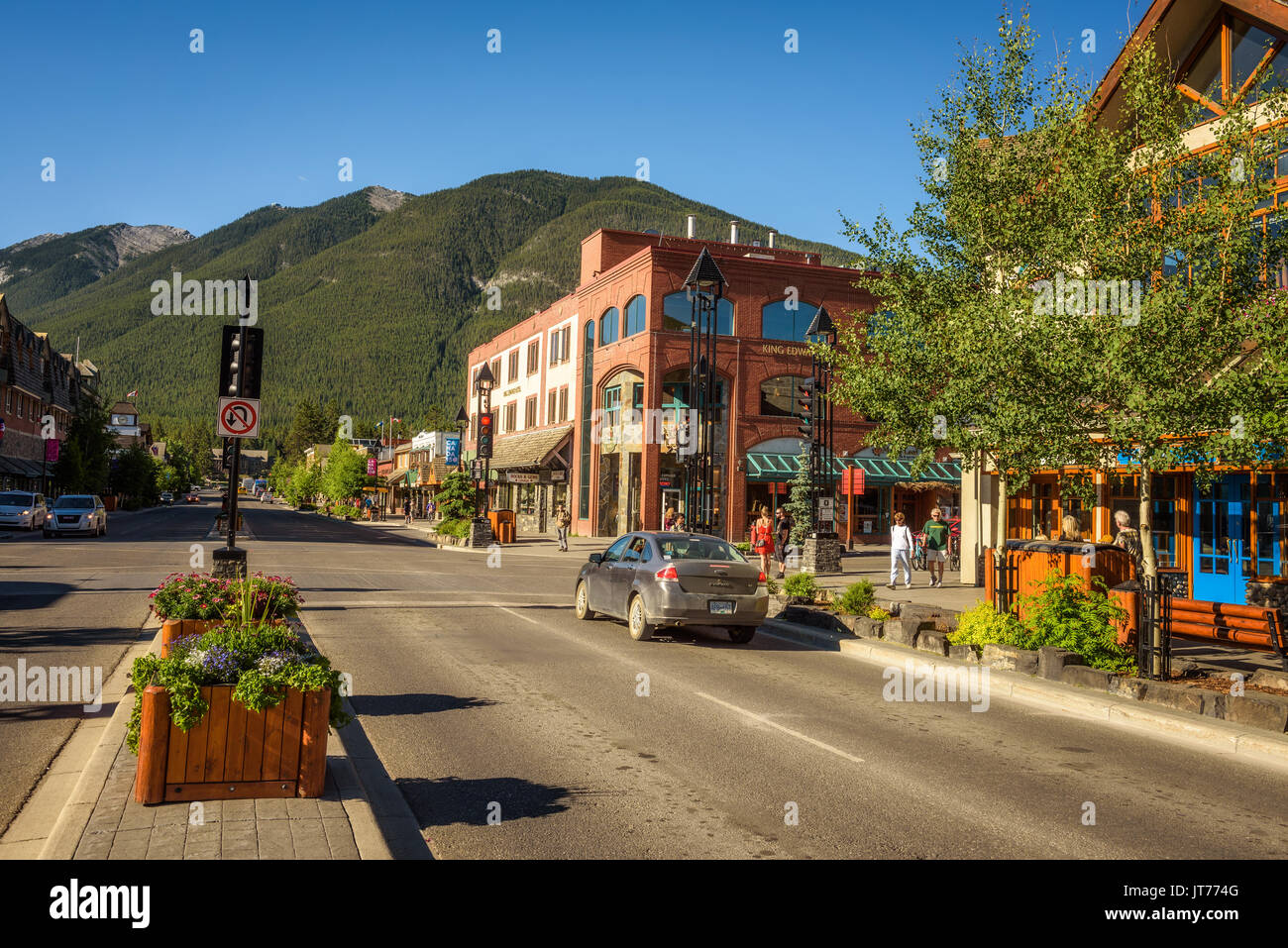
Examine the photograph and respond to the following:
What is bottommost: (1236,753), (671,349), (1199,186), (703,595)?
(1236,753)

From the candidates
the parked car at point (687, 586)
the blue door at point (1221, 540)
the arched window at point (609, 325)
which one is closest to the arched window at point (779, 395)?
the arched window at point (609, 325)

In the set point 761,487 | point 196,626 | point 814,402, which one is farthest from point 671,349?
point 196,626

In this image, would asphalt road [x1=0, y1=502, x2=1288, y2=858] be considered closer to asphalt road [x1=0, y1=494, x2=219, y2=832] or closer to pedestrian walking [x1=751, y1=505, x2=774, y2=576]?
asphalt road [x1=0, y1=494, x2=219, y2=832]

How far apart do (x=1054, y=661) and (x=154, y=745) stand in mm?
9007

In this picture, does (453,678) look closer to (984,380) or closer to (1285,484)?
(984,380)

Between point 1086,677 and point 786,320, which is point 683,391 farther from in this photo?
point 1086,677

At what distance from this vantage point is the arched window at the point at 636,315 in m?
44.5

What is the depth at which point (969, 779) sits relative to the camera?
6914 mm

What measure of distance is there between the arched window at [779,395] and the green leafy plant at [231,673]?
3992 centimetres

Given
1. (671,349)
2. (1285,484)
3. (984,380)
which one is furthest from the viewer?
(671,349)

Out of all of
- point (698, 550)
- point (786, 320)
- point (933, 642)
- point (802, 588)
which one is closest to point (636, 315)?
point (786, 320)

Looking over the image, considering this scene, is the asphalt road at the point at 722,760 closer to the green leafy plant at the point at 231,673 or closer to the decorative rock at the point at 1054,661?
the decorative rock at the point at 1054,661

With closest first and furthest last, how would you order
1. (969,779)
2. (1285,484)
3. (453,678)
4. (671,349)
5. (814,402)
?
(969,779)
(453,678)
(1285,484)
(814,402)
(671,349)
